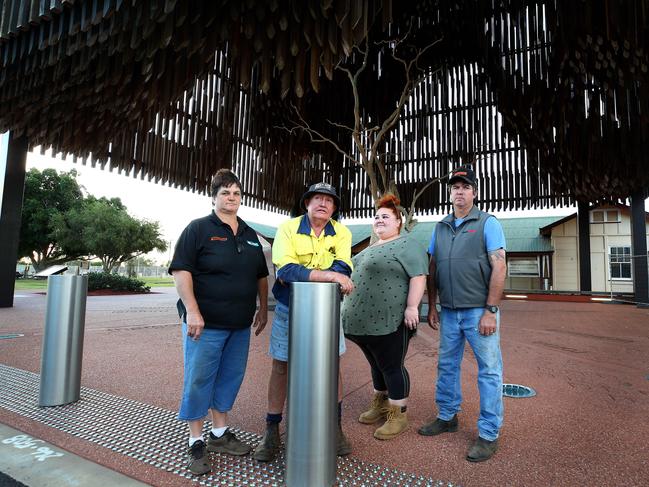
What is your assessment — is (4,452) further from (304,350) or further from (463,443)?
(463,443)

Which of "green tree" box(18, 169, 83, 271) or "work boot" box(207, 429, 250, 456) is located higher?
"green tree" box(18, 169, 83, 271)

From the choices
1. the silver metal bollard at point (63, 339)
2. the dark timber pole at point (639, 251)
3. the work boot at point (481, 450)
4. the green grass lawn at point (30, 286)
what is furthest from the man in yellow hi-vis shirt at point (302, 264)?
the green grass lawn at point (30, 286)

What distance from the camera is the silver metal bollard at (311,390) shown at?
1.95 m

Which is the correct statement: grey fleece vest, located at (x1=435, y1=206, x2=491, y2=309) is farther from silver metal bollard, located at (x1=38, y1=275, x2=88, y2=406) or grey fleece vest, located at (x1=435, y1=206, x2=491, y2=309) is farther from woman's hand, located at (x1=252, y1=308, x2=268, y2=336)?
silver metal bollard, located at (x1=38, y1=275, x2=88, y2=406)

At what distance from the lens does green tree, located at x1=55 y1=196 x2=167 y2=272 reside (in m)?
31.6

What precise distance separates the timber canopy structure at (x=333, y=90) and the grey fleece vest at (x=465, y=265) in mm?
2498

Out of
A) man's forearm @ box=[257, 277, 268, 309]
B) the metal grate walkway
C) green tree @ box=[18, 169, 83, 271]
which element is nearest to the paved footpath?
the metal grate walkway

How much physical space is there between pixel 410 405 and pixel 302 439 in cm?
166

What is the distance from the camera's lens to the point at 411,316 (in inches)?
105

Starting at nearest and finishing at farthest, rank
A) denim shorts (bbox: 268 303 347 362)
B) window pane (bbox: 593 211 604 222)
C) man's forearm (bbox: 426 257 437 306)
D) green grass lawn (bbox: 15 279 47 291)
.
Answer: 1. denim shorts (bbox: 268 303 347 362)
2. man's forearm (bbox: 426 257 437 306)
3. green grass lawn (bbox: 15 279 47 291)
4. window pane (bbox: 593 211 604 222)

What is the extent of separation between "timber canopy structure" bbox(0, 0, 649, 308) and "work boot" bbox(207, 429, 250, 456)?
12.7 feet

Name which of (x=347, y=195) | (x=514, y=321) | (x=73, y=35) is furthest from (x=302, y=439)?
(x=347, y=195)

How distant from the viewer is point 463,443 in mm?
2580

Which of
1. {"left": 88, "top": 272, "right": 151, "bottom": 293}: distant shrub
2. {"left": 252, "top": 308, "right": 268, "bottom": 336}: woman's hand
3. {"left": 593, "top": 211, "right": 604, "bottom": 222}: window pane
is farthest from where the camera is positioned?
{"left": 593, "top": 211, "right": 604, "bottom": 222}: window pane
